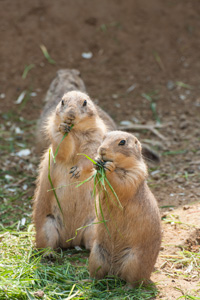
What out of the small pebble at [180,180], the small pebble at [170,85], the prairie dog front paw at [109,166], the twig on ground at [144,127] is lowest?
the twig on ground at [144,127]

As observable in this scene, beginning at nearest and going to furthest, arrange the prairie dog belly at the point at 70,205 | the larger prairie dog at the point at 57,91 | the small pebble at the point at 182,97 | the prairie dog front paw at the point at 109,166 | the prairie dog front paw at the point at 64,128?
the prairie dog front paw at the point at 109,166 → the prairie dog front paw at the point at 64,128 → the prairie dog belly at the point at 70,205 → the larger prairie dog at the point at 57,91 → the small pebble at the point at 182,97

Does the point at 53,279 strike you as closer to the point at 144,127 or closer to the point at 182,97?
the point at 144,127

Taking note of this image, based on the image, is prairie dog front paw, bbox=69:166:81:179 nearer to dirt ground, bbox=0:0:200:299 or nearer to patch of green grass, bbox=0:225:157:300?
patch of green grass, bbox=0:225:157:300

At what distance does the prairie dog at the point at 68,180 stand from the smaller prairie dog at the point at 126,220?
2.47 feet

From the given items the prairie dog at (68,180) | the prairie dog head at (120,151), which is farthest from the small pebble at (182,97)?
the prairie dog head at (120,151)

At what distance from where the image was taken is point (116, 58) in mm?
11125

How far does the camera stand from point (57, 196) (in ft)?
18.4

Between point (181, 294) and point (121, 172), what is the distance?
1359 millimetres

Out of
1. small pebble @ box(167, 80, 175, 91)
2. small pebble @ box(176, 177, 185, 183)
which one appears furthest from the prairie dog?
small pebble @ box(167, 80, 175, 91)

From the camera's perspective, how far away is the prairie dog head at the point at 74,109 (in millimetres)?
5172

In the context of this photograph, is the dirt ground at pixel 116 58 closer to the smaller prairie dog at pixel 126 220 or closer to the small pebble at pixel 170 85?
the small pebble at pixel 170 85

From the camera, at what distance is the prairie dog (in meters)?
5.34

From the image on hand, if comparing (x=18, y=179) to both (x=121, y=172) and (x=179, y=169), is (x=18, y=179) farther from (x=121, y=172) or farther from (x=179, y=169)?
(x=121, y=172)

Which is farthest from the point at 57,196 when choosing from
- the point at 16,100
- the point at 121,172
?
the point at 16,100
